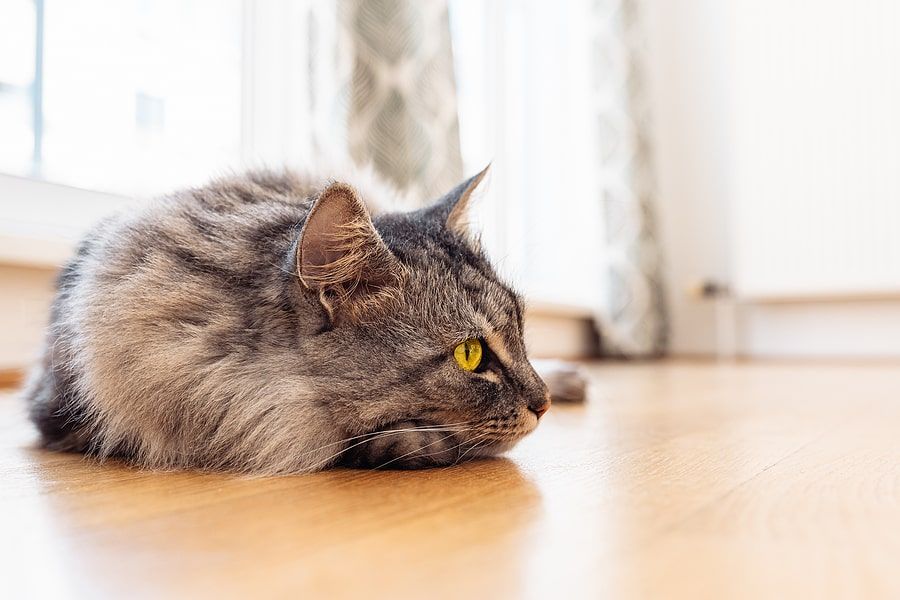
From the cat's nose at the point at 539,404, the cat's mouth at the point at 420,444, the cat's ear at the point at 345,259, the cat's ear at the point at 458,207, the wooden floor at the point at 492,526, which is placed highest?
the cat's ear at the point at 458,207

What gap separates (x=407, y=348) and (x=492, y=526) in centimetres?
30

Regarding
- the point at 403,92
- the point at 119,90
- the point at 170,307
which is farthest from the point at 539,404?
the point at 119,90

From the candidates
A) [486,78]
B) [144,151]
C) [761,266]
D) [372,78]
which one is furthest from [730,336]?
[144,151]

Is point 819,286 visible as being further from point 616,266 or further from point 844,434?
point 844,434

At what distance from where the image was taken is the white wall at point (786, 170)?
13.4ft

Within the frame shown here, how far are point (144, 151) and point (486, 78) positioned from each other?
1738mm

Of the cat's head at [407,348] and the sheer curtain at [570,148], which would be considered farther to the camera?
the sheer curtain at [570,148]

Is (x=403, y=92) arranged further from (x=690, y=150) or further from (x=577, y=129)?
(x=690, y=150)

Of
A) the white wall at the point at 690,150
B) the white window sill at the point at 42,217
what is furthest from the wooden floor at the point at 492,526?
the white wall at the point at 690,150

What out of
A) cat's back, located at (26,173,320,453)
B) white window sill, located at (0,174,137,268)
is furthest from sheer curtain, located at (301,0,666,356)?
cat's back, located at (26,173,320,453)

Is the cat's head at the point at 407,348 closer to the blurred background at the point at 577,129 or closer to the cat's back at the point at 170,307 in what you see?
the cat's back at the point at 170,307

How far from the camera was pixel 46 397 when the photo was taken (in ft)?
3.78

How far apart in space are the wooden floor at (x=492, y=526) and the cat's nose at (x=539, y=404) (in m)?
0.07

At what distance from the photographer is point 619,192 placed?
4133mm
